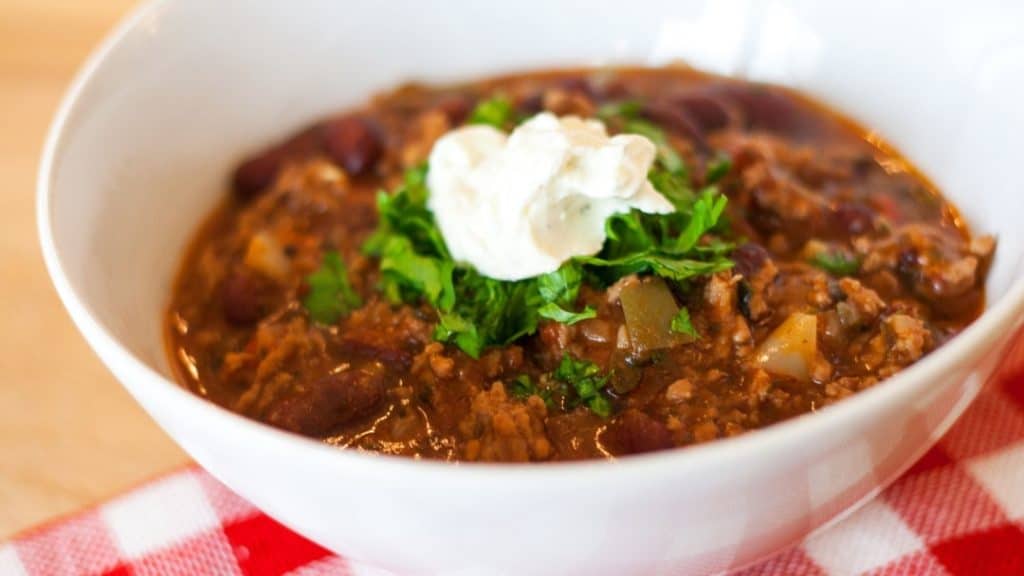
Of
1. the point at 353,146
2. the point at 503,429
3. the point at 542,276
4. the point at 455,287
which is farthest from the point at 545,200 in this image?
the point at 353,146

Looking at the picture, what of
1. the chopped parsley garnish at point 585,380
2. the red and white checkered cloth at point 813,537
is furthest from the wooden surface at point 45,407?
the chopped parsley garnish at point 585,380

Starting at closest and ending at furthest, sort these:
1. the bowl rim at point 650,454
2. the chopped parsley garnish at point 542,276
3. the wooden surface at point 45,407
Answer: the bowl rim at point 650,454, the chopped parsley garnish at point 542,276, the wooden surface at point 45,407

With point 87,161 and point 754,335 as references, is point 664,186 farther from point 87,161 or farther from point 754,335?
point 87,161

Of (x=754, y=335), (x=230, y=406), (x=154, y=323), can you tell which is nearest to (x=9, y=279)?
(x=154, y=323)

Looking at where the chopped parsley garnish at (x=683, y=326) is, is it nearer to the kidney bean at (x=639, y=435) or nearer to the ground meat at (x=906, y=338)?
the kidney bean at (x=639, y=435)

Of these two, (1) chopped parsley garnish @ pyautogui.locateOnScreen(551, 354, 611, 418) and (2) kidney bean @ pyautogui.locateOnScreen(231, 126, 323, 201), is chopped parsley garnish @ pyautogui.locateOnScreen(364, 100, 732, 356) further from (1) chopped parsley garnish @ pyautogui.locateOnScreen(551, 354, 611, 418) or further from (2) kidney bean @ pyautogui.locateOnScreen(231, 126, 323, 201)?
(2) kidney bean @ pyautogui.locateOnScreen(231, 126, 323, 201)
